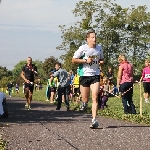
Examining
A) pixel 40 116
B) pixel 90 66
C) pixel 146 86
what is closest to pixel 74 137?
pixel 90 66

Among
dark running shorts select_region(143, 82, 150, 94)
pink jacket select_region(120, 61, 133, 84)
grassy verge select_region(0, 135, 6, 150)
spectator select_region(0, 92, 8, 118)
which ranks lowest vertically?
grassy verge select_region(0, 135, 6, 150)

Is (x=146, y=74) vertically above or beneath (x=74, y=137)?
above

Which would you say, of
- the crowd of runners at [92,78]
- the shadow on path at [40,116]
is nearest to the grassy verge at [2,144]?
the crowd of runners at [92,78]

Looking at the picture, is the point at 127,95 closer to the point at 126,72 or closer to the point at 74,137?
the point at 126,72

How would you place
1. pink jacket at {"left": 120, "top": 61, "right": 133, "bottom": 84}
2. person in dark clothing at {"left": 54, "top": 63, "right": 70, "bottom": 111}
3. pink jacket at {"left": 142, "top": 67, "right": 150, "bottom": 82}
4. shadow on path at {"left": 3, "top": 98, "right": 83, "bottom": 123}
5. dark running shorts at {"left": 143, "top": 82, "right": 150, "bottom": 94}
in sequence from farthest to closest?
dark running shorts at {"left": 143, "top": 82, "right": 150, "bottom": 94}
pink jacket at {"left": 142, "top": 67, "right": 150, "bottom": 82}
person in dark clothing at {"left": 54, "top": 63, "right": 70, "bottom": 111}
pink jacket at {"left": 120, "top": 61, "right": 133, "bottom": 84}
shadow on path at {"left": 3, "top": 98, "right": 83, "bottom": 123}

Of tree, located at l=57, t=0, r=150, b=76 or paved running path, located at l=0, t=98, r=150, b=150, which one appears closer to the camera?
paved running path, located at l=0, t=98, r=150, b=150

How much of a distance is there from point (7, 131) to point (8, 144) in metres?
1.90

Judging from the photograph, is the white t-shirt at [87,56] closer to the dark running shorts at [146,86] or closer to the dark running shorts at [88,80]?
the dark running shorts at [88,80]

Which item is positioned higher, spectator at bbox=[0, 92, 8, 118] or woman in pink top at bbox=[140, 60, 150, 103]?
woman in pink top at bbox=[140, 60, 150, 103]

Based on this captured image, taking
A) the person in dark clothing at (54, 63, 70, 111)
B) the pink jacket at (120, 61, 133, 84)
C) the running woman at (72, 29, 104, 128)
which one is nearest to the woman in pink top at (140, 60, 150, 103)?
the person in dark clothing at (54, 63, 70, 111)

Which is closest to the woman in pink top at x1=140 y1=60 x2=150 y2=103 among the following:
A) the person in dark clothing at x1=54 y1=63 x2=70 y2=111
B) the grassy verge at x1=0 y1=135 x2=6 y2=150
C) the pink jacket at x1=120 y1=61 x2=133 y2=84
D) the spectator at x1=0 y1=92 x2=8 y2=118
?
the person in dark clothing at x1=54 y1=63 x2=70 y2=111

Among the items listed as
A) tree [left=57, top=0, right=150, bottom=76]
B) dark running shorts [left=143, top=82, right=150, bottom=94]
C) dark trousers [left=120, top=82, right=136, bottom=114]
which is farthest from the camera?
tree [left=57, top=0, right=150, bottom=76]

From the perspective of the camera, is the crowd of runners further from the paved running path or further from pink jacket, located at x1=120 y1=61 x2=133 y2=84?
the paved running path

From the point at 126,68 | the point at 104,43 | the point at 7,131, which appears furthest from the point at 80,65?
the point at 104,43
